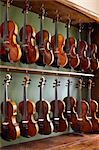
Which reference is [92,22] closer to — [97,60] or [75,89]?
[97,60]

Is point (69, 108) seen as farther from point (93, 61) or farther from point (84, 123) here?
point (93, 61)

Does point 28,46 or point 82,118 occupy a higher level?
point 28,46

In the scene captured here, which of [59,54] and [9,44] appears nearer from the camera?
[9,44]

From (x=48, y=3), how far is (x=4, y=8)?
0.41 m

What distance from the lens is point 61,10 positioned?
3.40 m

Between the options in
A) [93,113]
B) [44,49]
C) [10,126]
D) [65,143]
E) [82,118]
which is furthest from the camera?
[93,113]

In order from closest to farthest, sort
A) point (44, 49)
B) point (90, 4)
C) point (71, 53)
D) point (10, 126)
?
point (10, 126)
point (44, 49)
point (71, 53)
point (90, 4)

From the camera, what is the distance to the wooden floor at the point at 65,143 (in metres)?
3.01

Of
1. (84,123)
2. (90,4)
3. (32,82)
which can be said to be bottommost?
(84,123)

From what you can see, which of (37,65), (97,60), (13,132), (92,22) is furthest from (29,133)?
(92,22)

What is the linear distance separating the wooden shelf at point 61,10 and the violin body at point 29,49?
30 cm

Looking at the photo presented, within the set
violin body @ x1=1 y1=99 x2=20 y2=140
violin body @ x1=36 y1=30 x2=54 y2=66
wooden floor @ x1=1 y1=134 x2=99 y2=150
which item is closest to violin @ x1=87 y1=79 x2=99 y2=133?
wooden floor @ x1=1 y1=134 x2=99 y2=150

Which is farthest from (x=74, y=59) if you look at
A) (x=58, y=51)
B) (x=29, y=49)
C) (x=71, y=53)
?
(x=29, y=49)

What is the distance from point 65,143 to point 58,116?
0.29 m
